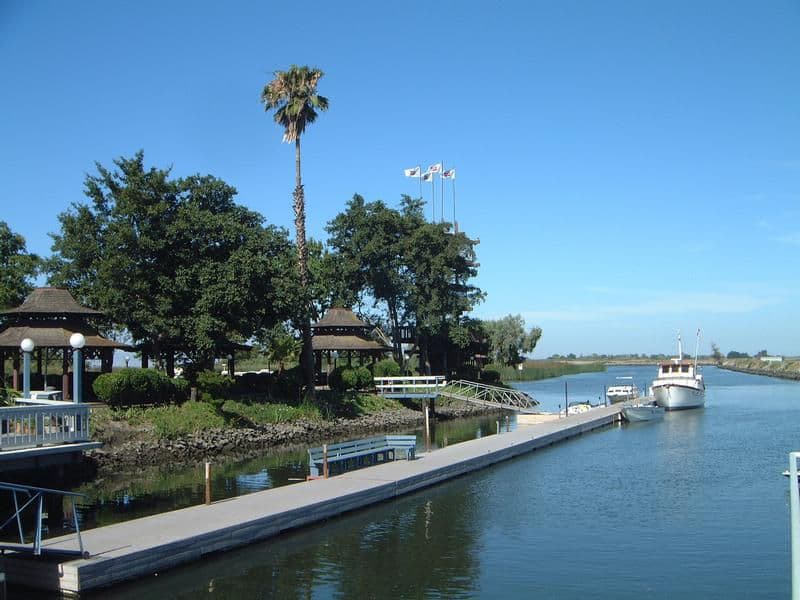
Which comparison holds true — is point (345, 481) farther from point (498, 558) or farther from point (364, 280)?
point (364, 280)

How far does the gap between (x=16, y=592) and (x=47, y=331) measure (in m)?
23.5

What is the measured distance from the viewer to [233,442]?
37000 mm

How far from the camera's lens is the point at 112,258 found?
39.6 meters

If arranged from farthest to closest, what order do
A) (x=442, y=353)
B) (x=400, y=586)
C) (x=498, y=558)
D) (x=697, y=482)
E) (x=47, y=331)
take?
1. (x=442, y=353)
2. (x=47, y=331)
3. (x=697, y=482)
4. (x=498, y=558)
5. (x=400, y=586)

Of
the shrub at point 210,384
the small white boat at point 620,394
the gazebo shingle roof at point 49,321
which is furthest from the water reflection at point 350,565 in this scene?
the small white boat at point 620,394

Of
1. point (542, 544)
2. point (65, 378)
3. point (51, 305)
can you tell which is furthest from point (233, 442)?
point (542, 544)

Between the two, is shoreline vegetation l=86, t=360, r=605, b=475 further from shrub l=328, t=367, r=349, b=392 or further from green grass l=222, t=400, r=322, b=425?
shrub l=328, t=367, r=349, b=392

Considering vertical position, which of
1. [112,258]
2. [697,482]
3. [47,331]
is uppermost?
[112,258]

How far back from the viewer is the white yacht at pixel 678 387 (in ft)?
206

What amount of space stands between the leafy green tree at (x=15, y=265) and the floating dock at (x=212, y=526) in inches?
1191

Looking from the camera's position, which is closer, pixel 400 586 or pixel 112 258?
pixel 400 586

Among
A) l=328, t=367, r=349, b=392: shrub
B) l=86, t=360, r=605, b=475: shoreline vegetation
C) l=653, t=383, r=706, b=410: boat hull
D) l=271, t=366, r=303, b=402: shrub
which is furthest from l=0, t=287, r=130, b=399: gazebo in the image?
l=653, t=383, r=706, b=410: boat hull

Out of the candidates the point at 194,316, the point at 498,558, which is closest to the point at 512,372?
the point at 194,316

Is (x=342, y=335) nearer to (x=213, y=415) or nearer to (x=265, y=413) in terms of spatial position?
(x=265, y=413)
